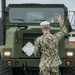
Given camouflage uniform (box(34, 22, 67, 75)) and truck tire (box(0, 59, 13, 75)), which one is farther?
truck tire (box(0, 59, 13, 75))

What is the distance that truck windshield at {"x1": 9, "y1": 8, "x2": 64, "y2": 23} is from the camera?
37.0ft

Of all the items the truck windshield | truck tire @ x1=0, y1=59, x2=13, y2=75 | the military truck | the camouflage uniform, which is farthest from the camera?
the truck windshield

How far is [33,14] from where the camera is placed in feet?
37.1

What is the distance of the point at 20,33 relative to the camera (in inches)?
399

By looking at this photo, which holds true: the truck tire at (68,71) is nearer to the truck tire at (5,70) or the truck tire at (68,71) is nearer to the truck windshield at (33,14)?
Result: the truck tire at (5,70)

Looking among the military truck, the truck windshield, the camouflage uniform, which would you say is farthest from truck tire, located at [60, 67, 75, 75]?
the camouflage uniform

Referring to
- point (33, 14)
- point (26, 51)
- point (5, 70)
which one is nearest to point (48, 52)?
point (26, 51)

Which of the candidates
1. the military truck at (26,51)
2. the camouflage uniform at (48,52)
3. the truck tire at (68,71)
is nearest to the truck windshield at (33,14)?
the military truck at (26,51)

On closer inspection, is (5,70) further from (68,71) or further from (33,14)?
(33,14)

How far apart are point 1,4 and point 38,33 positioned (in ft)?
7.37

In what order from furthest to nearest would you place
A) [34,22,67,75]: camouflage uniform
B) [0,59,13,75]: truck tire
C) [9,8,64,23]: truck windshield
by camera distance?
1. [9,8,64,23]: truck windshield
2. [0,59,13,75]: truck tire
3. [34,22,67,75]: camouflage uniform

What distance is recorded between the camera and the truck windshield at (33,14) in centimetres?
1128

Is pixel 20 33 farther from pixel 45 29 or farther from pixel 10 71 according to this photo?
pixel 45 29

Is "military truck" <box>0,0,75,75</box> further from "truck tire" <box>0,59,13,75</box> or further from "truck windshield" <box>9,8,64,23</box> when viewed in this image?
"truck windshield" <box>9,8,64,23</box>
